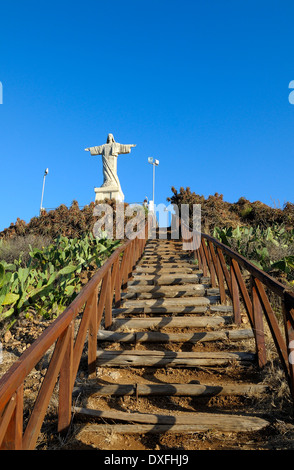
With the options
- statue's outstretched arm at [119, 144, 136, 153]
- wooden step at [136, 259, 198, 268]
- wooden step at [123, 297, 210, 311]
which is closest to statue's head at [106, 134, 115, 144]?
statue's outstretched arm at [119, 144, 136, 153]

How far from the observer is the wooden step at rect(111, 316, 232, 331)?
15.2ft

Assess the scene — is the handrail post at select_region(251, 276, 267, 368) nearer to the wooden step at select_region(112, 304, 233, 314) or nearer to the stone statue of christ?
the wooden step at select_region(112, 304, 233, 314)

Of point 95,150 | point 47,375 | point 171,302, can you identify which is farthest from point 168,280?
point 95,150

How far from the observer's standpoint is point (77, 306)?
9.11 ft

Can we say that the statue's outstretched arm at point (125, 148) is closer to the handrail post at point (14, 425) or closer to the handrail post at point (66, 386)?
the handrail post at point (66, 386)

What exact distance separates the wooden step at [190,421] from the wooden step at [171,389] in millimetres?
414

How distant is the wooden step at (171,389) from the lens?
125 inches

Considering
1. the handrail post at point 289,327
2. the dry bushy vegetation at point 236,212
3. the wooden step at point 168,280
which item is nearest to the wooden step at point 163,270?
the wooden step at point 168,280

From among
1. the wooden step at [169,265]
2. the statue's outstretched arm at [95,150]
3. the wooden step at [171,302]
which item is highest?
the statue's outstretched arm at [95,150]

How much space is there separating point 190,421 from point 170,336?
5.32 feet

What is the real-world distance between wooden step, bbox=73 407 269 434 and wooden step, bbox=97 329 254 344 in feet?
4.81

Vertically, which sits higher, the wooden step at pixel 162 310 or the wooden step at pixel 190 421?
the wooden step at pixel 162 310

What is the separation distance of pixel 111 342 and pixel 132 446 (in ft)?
6.03
